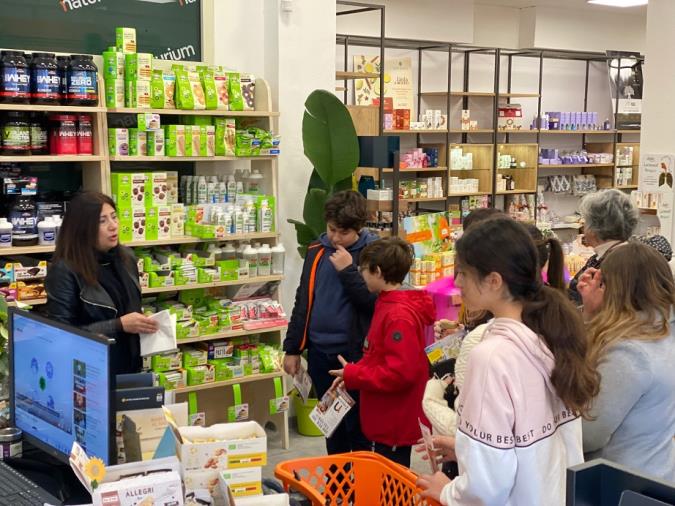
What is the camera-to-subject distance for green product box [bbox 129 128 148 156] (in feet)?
14.7

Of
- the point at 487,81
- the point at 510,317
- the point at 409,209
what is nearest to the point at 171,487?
the point at 510,317

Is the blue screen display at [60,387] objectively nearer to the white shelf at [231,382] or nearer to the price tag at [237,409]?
the white shelf at [231,382]

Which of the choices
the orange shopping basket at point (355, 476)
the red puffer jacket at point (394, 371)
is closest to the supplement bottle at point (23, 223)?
the red puffer jacket at point (394, 371)

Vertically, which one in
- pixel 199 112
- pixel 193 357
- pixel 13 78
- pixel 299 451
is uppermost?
pixel 13 78

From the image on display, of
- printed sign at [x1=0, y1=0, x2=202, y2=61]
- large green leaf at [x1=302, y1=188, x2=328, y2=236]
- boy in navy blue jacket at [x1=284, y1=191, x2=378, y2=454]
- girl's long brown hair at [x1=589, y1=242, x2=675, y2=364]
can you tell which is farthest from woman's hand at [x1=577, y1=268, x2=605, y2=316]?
printed sign at [x1=0, y1=0, x2=202, y2=61]

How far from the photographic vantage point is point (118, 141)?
4410 mm

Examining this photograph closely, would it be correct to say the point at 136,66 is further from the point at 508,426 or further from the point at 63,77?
the point at 508,426

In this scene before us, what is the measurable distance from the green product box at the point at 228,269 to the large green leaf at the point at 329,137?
0.81 metres

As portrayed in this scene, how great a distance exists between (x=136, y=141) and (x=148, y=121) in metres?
0.13

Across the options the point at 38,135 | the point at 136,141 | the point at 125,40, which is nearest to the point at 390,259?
the point at 136,141

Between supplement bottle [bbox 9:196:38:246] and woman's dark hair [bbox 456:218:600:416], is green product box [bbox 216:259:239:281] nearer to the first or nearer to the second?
supplement bottle [bbox 9:196:38:246]

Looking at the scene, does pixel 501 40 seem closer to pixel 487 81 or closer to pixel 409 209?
pixel 487 81

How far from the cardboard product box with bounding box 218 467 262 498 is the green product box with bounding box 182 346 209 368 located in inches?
118

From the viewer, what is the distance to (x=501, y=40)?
387 inches
